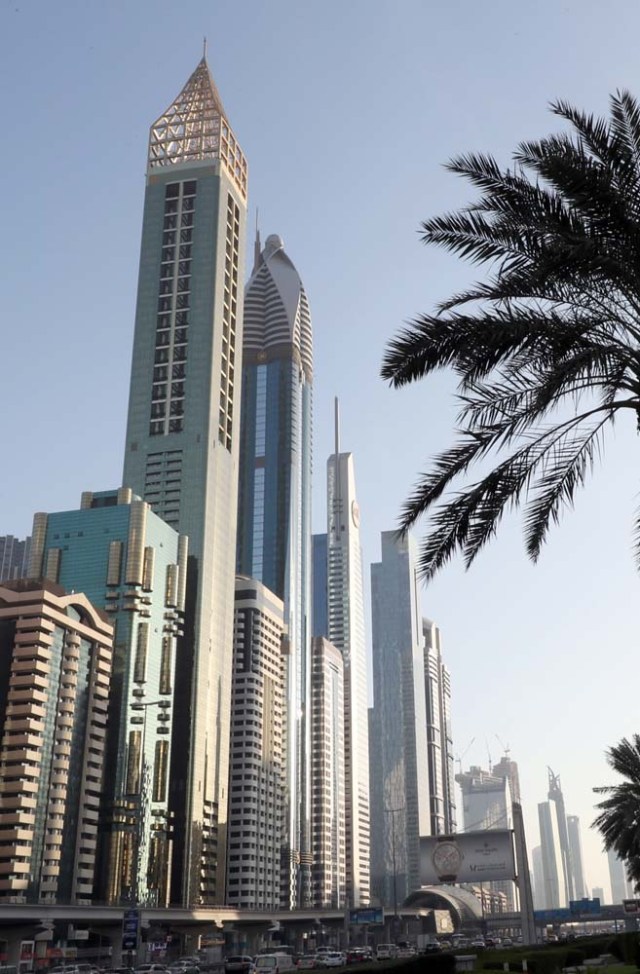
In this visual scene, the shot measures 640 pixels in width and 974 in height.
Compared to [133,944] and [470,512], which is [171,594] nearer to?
[133,944]

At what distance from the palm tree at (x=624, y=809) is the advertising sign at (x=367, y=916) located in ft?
356

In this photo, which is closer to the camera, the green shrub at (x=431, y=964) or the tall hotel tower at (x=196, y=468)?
the green shrub at (x=431, y=964)

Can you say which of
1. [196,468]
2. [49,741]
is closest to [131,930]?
[49,741]

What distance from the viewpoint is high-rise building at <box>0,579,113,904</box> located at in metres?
130

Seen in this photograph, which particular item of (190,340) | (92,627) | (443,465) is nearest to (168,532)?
(92,627)

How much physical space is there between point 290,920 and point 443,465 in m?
193

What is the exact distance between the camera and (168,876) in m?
154

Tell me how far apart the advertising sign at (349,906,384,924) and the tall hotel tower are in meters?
22.7

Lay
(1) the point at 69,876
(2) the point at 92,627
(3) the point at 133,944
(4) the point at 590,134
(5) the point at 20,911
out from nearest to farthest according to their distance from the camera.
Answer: (4) the point at 590,134, (3) the point at 133,944, (5) the point at 20,911, (1) the point at 69,876, (2) the point at 92,627

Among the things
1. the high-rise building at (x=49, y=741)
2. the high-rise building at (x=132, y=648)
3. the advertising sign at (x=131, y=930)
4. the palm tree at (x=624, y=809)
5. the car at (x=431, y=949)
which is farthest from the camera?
the high-rise building at (x=132, y=648)

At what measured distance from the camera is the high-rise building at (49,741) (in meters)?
130

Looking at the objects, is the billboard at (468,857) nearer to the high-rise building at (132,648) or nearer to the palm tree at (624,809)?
the high-rise building at (132,648)

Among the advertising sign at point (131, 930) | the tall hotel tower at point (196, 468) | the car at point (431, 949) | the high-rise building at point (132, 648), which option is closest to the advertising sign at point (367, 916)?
the tall hotel tower at point (196, 468)

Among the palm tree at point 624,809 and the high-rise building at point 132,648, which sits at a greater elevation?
the high-rise building at point 132,648
